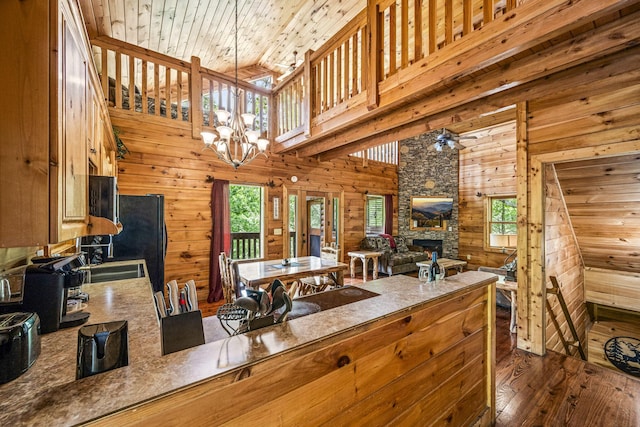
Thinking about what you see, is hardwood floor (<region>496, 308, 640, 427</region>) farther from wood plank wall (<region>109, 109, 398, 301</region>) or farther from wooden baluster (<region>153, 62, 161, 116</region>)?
wooden baluster (<region>153, 62, 161, 116</region>)

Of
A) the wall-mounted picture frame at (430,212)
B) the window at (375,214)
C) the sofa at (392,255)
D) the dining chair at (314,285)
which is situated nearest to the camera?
the dining chair at (314,285)

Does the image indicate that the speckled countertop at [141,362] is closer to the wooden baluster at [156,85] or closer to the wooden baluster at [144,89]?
the wooden baluster at [156,85]

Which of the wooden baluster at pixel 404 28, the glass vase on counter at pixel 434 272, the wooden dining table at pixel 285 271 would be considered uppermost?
the wooden baluster at pixel 404 28

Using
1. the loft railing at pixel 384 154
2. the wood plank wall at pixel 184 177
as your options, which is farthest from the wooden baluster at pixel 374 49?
the loft railing at pixel 384 154

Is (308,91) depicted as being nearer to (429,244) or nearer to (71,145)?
(71,145)

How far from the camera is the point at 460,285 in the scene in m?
1.63

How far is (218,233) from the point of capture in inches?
183

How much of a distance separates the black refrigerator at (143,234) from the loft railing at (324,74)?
171cm

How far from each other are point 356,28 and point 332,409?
12.3 feet

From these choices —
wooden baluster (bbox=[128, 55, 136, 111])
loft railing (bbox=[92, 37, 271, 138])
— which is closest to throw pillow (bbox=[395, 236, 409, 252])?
loft railing (bbox=[92, 37, 271, 138])

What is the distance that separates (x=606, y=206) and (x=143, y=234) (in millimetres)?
5310

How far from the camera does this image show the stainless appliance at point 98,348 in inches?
27.2

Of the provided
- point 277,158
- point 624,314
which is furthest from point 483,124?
point 277,158

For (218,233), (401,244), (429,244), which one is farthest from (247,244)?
(429,244)
